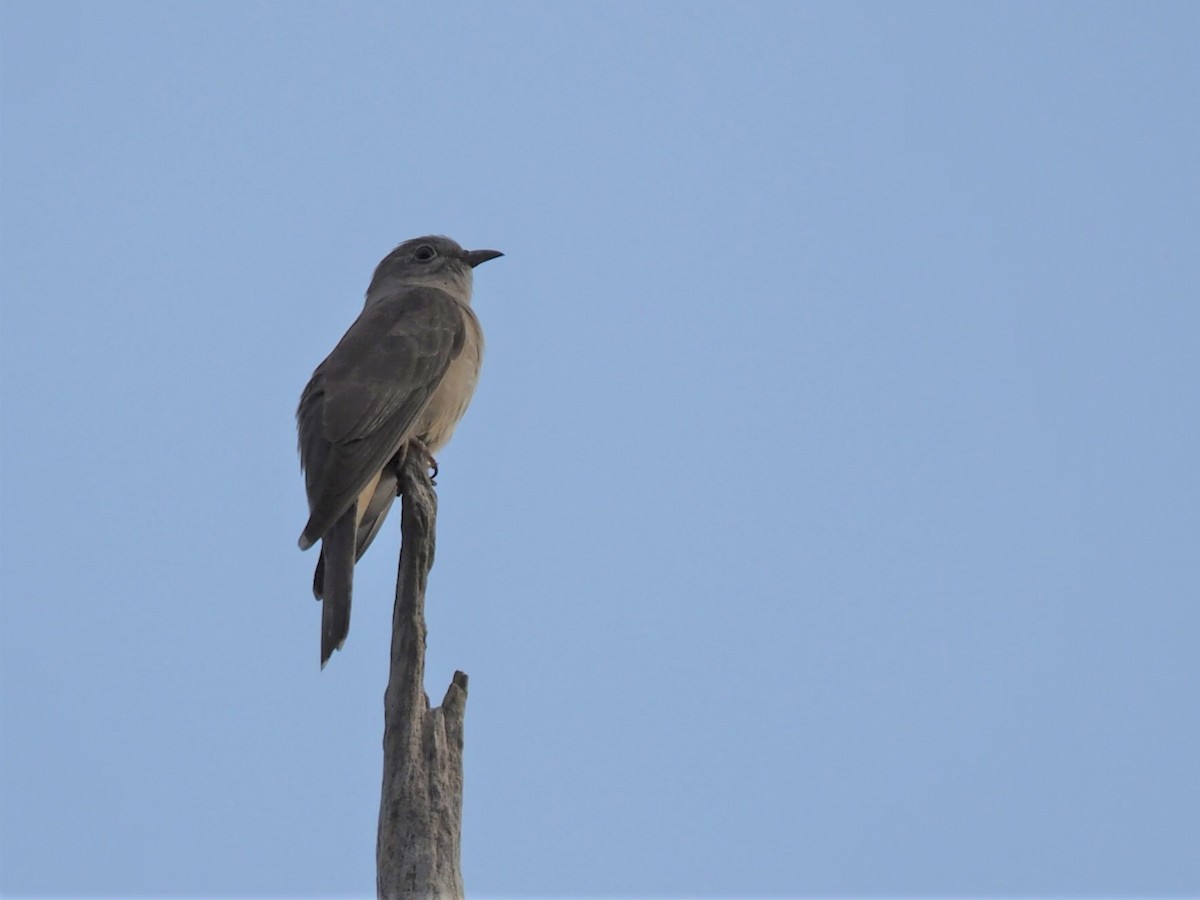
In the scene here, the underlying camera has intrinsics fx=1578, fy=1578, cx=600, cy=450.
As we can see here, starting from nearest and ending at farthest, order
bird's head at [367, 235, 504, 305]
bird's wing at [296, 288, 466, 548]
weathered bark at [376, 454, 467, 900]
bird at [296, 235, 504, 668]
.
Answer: weathered bark at [376, 454, 467, 900] < bird at [296, 235, 504, 668] < bird's wing at [296, 288, 466, 548] < bird's head at [367, 235, 504, 305]

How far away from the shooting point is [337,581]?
27.0 ft

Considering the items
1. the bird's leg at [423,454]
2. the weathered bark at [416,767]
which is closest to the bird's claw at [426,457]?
the bird's leg at [423,454]

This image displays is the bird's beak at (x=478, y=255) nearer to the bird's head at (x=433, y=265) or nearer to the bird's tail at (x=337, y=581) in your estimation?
the bird's head at (x=433, y=265)

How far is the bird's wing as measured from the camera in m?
8.83

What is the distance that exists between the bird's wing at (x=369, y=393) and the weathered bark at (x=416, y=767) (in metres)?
1.20

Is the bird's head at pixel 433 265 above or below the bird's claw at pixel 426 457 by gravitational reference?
above

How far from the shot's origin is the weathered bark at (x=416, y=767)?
22.2 feet

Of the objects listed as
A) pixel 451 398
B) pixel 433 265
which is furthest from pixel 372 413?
pixel 433 265

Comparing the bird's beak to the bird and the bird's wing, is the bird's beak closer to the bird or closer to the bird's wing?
the bird

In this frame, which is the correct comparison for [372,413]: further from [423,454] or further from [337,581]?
[337,581]

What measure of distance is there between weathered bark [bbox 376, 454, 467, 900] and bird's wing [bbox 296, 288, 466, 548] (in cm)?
120

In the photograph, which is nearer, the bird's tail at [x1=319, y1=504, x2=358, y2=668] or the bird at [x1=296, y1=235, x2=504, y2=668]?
the bird's tail at [x1=319, y1=504, x2=358, y2=668]

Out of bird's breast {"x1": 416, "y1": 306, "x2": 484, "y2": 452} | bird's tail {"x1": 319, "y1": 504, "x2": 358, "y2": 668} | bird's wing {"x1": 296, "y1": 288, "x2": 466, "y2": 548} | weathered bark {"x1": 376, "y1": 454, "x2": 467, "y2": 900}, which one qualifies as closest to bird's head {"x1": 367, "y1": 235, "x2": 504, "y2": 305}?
bird's wing {"x1": 296, "y1": 288, "x2": 466, "y2": 548}

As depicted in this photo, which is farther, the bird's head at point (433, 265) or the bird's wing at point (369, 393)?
the bird's head at point (433, 265)
